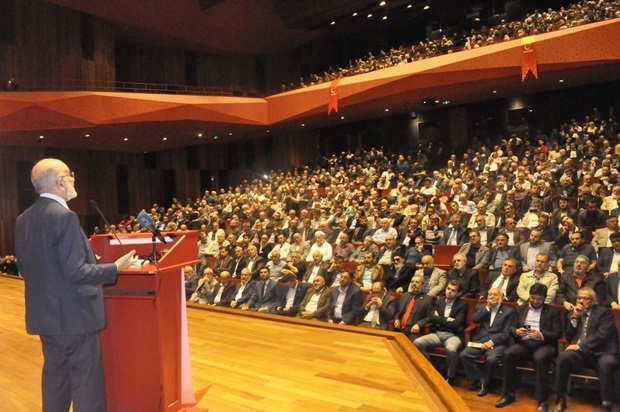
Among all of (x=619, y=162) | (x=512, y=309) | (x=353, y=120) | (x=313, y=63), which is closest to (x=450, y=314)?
(x=512, y=309)

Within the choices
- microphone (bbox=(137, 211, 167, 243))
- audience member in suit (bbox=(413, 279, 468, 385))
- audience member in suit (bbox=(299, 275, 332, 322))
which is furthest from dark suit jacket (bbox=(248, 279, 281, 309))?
microphone (bbox=(137, 211, 167, 243))

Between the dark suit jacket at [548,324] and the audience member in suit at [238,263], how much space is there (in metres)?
2.19

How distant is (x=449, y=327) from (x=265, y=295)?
1252mm

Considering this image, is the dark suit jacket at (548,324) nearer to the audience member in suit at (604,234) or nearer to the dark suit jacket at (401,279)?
the dark suit jacket at (401,279)

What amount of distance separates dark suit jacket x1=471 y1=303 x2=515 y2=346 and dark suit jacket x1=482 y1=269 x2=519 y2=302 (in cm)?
21

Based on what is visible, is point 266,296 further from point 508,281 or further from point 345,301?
point 508,281

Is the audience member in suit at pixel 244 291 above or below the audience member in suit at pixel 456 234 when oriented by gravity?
below

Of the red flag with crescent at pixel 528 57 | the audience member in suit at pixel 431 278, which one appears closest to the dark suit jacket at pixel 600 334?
the audience member in suit at pixel 431 278

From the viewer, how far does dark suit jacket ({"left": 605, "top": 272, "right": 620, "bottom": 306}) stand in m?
2.50

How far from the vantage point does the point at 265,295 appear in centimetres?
338

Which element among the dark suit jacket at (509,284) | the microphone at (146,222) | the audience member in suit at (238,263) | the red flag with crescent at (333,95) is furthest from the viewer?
the red flag with crescent at (333,95)

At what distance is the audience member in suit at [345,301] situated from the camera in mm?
2912

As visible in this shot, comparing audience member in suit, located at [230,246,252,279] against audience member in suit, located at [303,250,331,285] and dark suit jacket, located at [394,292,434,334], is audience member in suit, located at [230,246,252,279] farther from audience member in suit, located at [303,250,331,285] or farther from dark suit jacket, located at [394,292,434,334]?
dark suit jacket, located at [394,292,434,334]

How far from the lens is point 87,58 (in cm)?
814
